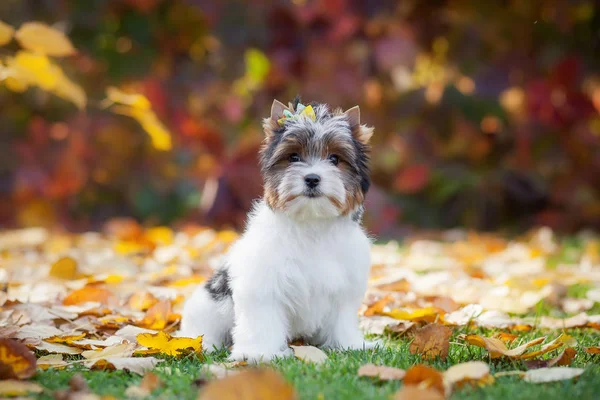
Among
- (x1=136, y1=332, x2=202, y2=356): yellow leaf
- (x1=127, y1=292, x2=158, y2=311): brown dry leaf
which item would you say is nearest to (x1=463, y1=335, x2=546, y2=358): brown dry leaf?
(x1=136, y1=332, x2=202, y2=356): yellow leaf

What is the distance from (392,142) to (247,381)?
7.41m

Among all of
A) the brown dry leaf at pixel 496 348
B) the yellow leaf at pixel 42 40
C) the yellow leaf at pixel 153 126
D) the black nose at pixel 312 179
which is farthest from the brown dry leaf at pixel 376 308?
the yellow leaf at pixel 42 40

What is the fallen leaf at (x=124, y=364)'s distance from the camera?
2.83 metres

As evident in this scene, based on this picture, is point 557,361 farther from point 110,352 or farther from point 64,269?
point 64,269

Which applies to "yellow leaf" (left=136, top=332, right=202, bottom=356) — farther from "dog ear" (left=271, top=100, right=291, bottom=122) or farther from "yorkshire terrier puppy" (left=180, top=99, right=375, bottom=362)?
"dog ear" (left=271, top=100, right=291, bottom=122)

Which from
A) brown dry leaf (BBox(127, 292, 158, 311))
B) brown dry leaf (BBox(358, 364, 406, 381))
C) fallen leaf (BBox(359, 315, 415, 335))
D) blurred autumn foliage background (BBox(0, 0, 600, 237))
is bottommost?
brown dry leaf (BBox(358, 364, 406, 381))

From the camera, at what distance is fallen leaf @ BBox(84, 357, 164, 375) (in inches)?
111

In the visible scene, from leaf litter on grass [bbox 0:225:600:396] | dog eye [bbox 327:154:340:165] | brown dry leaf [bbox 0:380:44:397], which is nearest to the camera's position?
brown dry leaf [bbox 0:380:44:397]

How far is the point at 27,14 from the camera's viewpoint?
8.00m

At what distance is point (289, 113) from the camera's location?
3.34 m

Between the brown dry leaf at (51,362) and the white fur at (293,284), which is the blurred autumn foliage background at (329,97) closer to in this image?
the white fur at (293,284)

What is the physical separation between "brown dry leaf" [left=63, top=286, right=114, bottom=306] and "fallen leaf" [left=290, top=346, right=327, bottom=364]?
66.5 inches

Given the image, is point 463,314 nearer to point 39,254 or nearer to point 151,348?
point 151,348

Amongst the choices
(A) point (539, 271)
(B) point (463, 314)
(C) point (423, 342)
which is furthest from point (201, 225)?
(C) point (423, 342)
